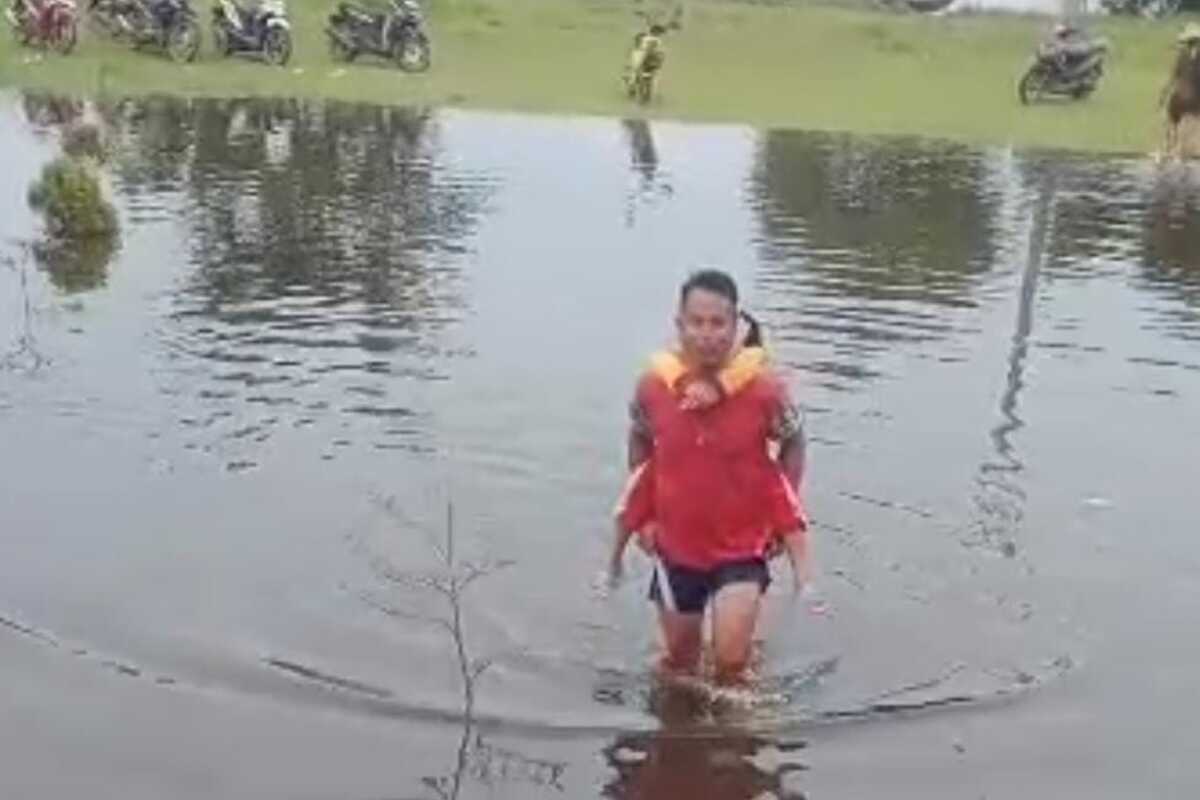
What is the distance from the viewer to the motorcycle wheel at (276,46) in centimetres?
2883

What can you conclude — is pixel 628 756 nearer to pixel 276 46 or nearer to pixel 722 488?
pixel 722 488

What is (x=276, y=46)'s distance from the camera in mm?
29000

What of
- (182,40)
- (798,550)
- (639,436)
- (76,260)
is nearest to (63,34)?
(182,40)

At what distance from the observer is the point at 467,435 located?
9391 mm

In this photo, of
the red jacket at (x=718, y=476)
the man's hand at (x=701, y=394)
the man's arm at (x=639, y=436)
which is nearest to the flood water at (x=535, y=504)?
the red jacket at (x=718, y=476)

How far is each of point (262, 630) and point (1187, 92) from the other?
58.8 ft

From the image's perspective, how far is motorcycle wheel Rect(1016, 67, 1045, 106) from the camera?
95.7 ft

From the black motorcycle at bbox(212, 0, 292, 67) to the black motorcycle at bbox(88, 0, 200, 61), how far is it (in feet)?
1.29

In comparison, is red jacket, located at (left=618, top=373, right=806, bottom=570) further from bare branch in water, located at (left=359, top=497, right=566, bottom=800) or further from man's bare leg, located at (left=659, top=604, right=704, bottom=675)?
bare branch in water, located at (left=359, top=497, right=566, bottom=800)

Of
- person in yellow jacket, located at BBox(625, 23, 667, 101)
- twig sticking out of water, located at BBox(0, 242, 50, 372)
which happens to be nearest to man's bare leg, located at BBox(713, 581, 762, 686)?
twig sticking out of water, located at BBox(0, 242, 50, 372)

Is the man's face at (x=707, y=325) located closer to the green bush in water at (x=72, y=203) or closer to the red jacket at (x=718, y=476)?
the red jacket at (x=718, y=476)

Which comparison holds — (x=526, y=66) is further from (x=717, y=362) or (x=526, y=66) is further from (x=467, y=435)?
(x=717, y=362)

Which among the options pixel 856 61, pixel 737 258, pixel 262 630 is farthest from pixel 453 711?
pixel 856 61

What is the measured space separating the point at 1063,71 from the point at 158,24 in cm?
1240
